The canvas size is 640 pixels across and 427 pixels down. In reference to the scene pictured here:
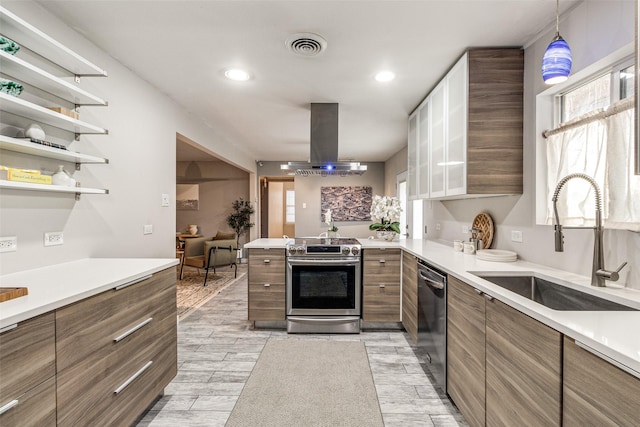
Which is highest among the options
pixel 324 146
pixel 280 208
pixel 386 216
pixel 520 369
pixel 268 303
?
pixel 324 146

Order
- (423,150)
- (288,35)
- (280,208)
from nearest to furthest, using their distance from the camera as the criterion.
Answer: (288,35), (423,150), (280,208)

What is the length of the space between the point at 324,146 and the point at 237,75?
1299mm

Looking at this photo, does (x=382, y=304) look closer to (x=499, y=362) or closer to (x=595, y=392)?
(x=499, y=362)

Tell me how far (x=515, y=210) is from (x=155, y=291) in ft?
8.38

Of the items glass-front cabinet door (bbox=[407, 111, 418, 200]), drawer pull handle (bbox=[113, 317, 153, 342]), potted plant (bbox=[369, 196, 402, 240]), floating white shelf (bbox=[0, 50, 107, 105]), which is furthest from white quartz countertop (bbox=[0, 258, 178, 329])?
glass-front cabinet door (bbox=[407, 111, 418, 200])

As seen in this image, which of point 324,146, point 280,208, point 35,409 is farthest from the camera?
point 280,208

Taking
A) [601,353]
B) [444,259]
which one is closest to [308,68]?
[444,259]

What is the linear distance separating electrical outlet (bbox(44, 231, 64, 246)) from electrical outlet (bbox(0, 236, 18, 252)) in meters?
0.17

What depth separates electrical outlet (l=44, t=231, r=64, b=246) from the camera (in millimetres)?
1784

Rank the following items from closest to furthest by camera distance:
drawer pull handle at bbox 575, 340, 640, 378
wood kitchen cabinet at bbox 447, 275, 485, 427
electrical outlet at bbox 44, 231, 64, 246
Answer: drawer pull handle at bbox 575, 340, 640, 378
wood kitchen cabinet at bbox 447, 275, 485, 427
electrical outlet at bbox 44, 231, 64, 246

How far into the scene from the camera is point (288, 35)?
2055 millimetres

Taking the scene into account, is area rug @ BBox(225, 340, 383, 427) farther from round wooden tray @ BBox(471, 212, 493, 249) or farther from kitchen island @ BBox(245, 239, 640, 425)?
round wooden tray @ BBox(471, 212, 493, 249)

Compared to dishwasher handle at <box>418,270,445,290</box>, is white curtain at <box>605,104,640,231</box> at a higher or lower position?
higher

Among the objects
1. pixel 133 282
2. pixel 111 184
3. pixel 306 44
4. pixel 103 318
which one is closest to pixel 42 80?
pixel 111 184
